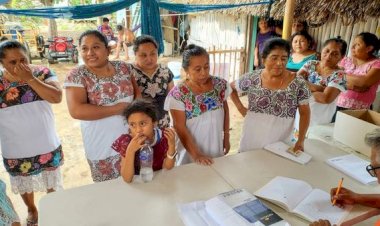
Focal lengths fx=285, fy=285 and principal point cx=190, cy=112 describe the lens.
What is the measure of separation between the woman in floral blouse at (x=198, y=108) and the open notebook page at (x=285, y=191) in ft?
1.37

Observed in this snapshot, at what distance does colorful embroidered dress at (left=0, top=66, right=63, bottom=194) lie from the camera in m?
1.95

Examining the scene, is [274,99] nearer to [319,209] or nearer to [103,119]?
[319,209]

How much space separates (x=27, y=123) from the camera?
201 centimetres

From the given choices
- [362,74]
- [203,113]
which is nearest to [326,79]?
[362,74]

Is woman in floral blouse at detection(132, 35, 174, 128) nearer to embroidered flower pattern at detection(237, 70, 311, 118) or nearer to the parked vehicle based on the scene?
embroidered flower pattern at detection(237, 70, 311, 118)

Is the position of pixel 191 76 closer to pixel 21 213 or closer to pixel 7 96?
pixel 7 96

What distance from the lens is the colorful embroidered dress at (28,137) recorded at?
1.95m

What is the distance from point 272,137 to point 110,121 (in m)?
1.14

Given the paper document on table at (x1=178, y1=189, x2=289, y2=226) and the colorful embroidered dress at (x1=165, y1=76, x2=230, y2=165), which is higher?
the colorful embroidered dress at (x1=165, y1=76, x2=230, y2=165)

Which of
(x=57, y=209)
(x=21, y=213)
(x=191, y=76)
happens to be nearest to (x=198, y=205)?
(x=57, y=209)

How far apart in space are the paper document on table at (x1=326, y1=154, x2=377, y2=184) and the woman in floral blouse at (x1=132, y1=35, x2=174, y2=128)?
1.27 meters

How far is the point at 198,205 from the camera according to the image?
133cm

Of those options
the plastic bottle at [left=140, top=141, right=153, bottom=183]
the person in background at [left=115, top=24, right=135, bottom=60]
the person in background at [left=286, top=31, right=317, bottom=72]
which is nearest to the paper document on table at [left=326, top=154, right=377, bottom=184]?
the plastic bottle at [left=140, top=141, right=153, bottom=183]

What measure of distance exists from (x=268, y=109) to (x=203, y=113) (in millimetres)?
458
